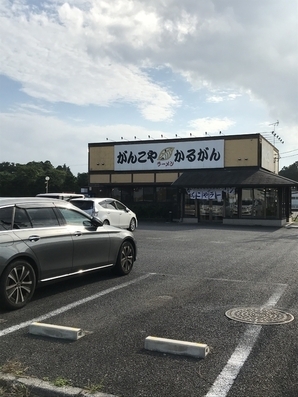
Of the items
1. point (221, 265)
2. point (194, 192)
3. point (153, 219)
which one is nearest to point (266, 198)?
point (194, 192)

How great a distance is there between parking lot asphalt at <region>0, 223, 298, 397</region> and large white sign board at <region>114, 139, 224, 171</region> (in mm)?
20477

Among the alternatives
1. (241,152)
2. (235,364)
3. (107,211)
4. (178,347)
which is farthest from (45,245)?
(241,152)

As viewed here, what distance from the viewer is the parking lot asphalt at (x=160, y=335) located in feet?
12.3

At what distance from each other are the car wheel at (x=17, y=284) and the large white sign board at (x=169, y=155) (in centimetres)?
2374

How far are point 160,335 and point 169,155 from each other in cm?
2618

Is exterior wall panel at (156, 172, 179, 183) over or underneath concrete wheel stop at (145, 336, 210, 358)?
over

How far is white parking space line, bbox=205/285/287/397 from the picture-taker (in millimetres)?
3598

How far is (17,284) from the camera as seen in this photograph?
608 cm

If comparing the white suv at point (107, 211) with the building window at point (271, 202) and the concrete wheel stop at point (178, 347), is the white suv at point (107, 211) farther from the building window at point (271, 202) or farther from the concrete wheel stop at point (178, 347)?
the concrete wheel stop at point (178, 347)

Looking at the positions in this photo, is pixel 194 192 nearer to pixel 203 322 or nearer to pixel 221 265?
pixel 221 265

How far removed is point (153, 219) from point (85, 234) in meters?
22.0

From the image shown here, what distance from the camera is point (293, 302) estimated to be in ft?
21.2

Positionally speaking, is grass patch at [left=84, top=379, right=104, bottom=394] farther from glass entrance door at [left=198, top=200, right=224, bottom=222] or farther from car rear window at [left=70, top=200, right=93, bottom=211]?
glass entrance door at [left=198, top=200, right=224, bottom=222]

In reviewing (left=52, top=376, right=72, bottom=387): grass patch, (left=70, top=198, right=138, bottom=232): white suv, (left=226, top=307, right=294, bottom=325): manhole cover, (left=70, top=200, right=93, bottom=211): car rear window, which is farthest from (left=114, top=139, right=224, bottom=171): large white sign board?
(left=52, top=376, right=72, bottom=387): grass patch
